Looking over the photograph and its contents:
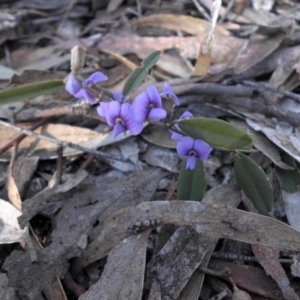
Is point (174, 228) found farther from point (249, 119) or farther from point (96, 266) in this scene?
point (249, 119)

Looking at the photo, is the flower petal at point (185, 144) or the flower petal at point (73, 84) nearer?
the flower petal at point (185, 144)

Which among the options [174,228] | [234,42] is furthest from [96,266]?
[234,42]

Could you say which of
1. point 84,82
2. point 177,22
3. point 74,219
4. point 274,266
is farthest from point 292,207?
point 177,22

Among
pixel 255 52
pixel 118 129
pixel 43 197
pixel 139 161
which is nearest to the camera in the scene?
pixel 118 129

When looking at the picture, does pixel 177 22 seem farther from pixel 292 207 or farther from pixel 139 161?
pixel 292 207

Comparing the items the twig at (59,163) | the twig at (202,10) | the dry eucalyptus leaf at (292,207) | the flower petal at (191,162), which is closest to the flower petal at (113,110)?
the flower petal at (191,162)

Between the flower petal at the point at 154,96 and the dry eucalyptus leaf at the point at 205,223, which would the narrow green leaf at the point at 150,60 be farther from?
the dry eucalyptus leaf at the point at 205,223

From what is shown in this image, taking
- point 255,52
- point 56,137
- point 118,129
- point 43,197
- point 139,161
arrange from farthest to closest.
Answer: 1. point 255,52
2. point 56,137
3. point 139,161
4. point 43,197
5. point 118,129
